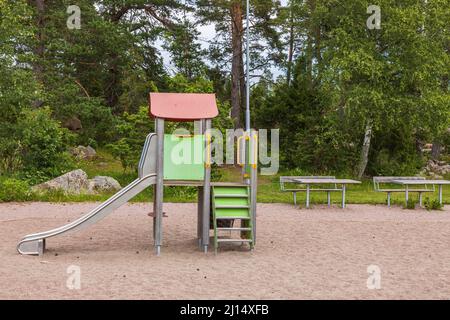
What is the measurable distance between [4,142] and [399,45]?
15.1 metres

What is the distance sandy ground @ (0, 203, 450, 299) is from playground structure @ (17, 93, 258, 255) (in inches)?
16.1

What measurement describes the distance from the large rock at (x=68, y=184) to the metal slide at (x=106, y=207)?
8.00m

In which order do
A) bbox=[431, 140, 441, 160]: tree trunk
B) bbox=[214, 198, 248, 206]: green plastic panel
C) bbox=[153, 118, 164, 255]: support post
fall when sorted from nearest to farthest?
bbox=[153, 118, 164, 255]: support post
bbox=[214, 198, 248, 206]: green plastic panel
bbox=[431, 140, 441, 160]: tree trunk

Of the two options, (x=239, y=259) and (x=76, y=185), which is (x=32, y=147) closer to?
(x=76, y=185)

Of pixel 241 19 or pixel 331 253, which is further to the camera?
pixel 241 19

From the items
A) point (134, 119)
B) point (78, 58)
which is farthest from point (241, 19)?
point (134, 119)

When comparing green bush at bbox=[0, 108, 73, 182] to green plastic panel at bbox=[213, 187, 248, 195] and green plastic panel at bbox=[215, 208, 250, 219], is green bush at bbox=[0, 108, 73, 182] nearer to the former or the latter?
green plastic panel at bbox=[213, 187, 248, 195]

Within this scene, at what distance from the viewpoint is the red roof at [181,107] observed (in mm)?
9453

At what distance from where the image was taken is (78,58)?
2833 cm

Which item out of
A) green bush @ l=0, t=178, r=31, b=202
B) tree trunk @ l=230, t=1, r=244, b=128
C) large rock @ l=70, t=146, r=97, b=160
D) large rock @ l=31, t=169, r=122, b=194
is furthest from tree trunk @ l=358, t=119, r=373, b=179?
green bush @ l=0, t=178, r=31, b=202

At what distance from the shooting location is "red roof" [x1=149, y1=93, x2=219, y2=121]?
945 cm

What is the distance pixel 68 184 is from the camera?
1738 cm

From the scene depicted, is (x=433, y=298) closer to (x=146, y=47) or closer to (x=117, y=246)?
(x=117, y=246)

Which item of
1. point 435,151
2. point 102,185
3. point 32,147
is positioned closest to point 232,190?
point 102,185
